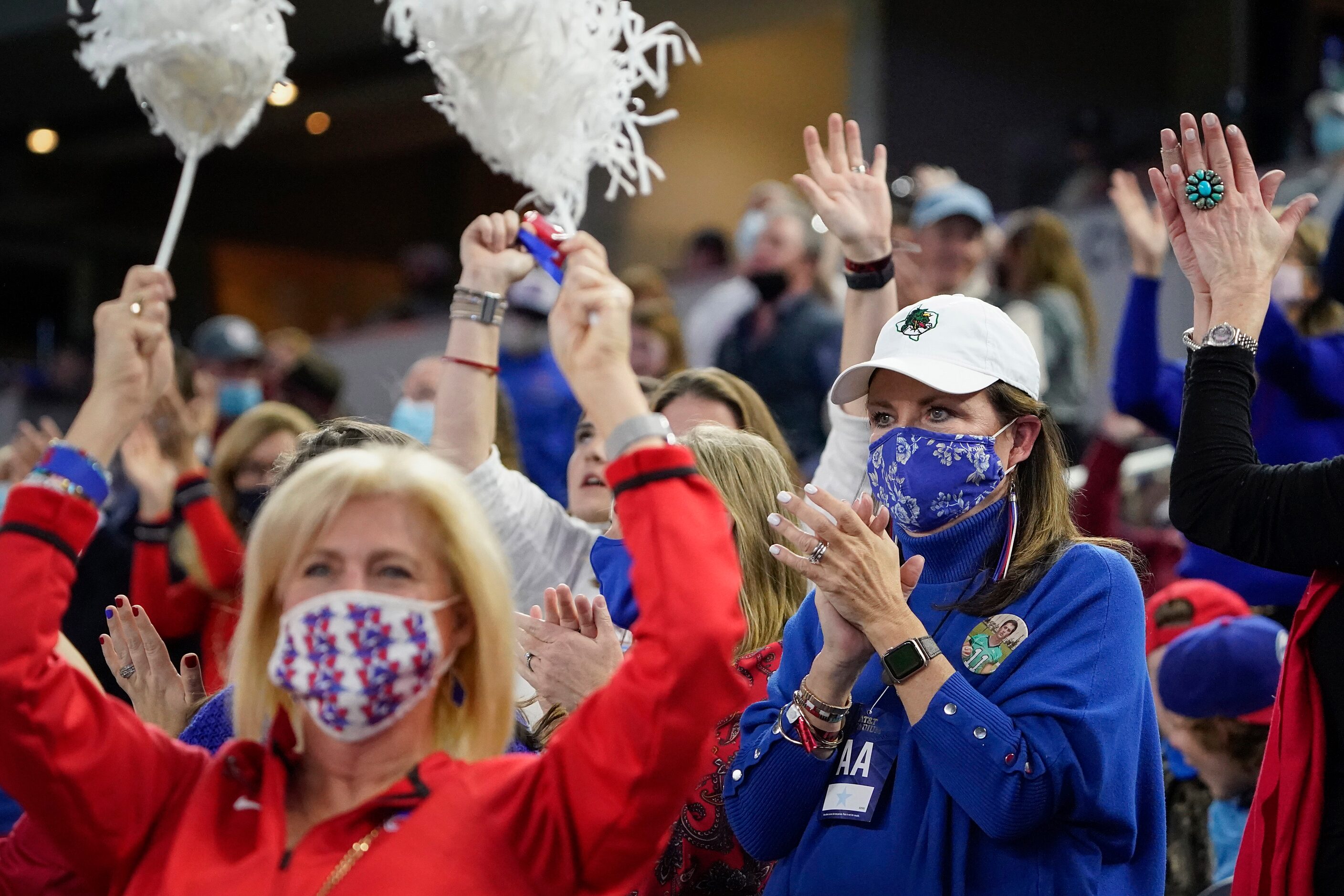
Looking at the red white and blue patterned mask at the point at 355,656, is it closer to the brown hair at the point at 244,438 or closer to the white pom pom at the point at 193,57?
the white pom pom at the point at 193,57

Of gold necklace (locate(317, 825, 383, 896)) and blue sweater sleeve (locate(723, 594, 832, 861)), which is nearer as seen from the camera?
gold necklace (locate(317, 825, 383, 896))

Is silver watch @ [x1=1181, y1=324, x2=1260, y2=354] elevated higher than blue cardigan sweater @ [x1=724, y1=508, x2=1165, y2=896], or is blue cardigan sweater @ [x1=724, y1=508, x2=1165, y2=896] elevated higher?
silver watch @ [x1=1181, y1=324, x2=1260, y2=354]

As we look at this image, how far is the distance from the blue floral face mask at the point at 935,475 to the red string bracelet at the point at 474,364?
47.1 inches

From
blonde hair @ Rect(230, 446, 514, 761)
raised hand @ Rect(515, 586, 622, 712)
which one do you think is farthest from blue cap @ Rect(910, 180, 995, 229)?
blonde hair @ Rect(230, 446, 514, 761)

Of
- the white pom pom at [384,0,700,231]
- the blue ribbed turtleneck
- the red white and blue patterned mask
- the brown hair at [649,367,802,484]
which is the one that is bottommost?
the red white and blue patterned mask

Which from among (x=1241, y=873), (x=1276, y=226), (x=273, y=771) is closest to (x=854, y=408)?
(x=1276, y=226)

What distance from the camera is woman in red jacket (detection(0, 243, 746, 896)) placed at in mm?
1887

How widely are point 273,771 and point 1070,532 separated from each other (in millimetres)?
1395

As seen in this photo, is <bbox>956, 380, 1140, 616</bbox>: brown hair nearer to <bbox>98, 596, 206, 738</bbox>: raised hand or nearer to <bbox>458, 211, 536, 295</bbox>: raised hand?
<bbox>458, 211, 536, 295</bbox>: raised hand

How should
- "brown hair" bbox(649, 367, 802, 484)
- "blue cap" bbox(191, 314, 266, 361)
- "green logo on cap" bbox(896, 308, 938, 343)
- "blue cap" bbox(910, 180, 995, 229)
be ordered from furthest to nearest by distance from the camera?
"blue cap" bbox(191, 314, 266, 361) < "blue cap" bbox(910, 180, 995, 229) < "brown hair" bbox(649, 367, 802, 484) < "green logo on cap" bbox(896, 308, 938, 343)

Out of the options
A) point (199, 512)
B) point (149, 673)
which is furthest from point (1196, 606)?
point (199, 512)

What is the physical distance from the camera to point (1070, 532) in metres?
2.72

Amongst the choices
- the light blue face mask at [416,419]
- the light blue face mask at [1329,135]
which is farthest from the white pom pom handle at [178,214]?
the light blue face mask at [1329,135]

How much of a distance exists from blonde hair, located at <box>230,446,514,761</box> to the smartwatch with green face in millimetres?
630
